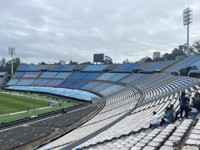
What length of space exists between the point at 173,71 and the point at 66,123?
1210 inches

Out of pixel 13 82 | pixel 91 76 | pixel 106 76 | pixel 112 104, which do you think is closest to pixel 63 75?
pixel 91 76

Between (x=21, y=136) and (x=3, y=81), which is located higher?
(x=3, y=81)

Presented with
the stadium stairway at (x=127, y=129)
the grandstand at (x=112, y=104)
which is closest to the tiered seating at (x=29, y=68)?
the grandstand at (x=112, y=104)

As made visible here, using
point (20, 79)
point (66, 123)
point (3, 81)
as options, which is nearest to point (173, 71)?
point (66, 123)

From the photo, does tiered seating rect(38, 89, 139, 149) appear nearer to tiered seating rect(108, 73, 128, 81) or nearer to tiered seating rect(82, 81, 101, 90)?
tiered seating rect(82, 81, 101, 90)

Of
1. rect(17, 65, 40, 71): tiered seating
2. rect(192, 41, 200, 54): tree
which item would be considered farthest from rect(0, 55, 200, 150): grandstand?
rect(192, 41, 200, 54): tree

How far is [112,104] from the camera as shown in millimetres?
30625

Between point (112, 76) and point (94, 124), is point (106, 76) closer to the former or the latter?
point (112, 76)

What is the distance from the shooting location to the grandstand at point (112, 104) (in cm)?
810

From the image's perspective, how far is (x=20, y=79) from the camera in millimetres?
74938

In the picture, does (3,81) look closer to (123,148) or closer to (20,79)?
(20,79)

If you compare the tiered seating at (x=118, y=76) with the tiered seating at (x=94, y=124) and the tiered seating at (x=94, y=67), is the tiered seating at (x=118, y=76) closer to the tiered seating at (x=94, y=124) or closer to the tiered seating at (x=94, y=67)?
the tiered seating at (x=94, y=67)

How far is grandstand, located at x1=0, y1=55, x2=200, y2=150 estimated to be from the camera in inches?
319

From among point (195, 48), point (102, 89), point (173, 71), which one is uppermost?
point (195, 48)
